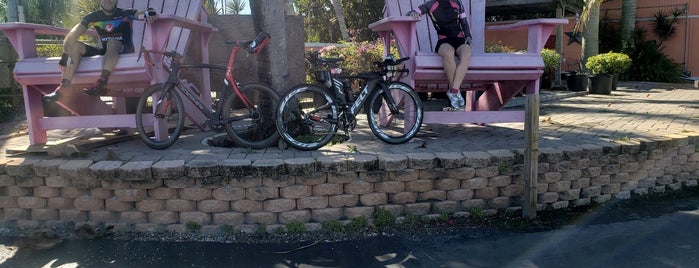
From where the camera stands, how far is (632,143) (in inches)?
167

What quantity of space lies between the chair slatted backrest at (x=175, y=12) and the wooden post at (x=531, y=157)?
312 centimetres

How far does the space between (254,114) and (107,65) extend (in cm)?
121

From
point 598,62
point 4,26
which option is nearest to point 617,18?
point 598,62

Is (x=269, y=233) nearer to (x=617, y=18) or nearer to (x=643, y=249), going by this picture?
(x=643, y=249)

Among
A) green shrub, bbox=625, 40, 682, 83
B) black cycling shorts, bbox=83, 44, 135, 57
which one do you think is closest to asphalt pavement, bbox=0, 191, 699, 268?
black cycling shorts, bbox=83, 44, 135, 57

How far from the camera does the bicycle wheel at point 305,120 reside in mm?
3963

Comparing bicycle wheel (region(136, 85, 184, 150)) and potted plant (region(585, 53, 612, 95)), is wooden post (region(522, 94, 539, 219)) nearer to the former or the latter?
bicycle wheel (region(136, 85, 184, 150))

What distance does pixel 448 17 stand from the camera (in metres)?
4.62

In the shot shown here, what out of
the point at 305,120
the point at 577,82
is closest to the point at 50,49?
the point at 305,120

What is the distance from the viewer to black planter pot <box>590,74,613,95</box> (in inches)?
407

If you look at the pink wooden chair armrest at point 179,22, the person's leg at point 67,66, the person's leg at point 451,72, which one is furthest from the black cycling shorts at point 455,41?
the person's leg at point 67,66

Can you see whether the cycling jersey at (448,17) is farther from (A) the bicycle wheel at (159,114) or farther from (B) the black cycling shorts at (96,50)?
(B) the black cycling shorts at (96,50)

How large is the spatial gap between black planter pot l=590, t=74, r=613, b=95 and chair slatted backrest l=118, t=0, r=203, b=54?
8.33m

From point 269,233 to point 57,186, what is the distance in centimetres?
153
